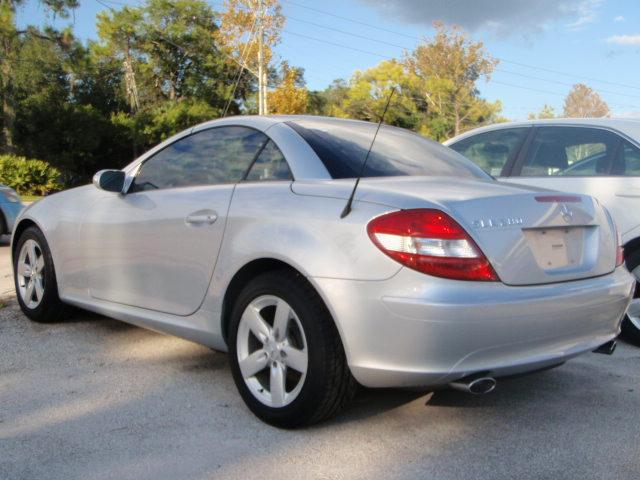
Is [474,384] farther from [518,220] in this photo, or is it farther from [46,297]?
[46,297]

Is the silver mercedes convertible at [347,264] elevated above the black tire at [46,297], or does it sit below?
above

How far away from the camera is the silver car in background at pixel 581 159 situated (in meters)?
4.70

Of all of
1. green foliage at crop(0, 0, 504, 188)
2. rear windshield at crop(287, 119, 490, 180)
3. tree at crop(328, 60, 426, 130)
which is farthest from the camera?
tree at crop(328, 60, 426, 130)

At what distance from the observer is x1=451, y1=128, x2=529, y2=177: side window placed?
18.2 ft

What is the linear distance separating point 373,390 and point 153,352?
4.90ft

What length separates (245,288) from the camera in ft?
10.8

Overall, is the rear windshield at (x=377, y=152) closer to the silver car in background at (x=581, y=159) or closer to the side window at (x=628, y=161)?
the silver car in background at (x=581, y=159)

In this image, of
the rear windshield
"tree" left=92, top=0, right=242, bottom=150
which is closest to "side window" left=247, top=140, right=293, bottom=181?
the rear windshield

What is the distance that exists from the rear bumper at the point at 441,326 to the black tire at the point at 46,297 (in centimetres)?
265

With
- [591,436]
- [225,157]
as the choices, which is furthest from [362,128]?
[591,436]

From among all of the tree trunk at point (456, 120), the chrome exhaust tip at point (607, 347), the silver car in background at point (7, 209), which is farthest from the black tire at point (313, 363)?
the tree trunk at point (456, 120)

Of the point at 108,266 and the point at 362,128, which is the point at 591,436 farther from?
the point at 108,266

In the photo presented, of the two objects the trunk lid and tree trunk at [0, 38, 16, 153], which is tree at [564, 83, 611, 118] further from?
the trunk lid

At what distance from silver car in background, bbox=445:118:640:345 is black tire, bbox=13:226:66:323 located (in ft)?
11.4
